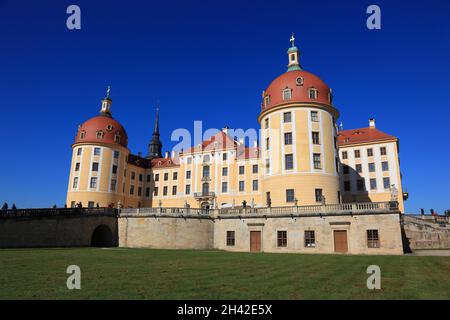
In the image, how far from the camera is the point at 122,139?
5494 centimetres

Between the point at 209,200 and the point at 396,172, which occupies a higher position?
the point at 396,172

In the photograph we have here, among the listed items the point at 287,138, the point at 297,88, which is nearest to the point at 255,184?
the point at 287,138

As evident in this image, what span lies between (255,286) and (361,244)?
2081 centimetres

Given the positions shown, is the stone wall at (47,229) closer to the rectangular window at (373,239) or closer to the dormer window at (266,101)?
the dormer window at (266,101)

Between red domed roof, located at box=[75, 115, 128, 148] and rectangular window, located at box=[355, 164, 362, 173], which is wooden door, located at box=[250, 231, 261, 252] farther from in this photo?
red domed roof, located at box=[75, 115, 128, 148]

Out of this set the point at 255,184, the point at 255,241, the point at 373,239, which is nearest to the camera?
the point at 373,239

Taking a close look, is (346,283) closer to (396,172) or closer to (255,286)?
(255,286)

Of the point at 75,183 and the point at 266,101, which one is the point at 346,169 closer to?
the point at 266,101

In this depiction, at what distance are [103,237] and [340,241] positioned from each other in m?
27.7

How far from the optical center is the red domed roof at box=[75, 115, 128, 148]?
5162 cm

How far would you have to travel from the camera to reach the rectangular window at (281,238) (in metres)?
30.3

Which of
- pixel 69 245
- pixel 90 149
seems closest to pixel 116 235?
pixel 69 245

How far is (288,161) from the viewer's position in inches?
1375

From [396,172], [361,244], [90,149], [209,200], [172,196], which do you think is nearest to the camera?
[361,244]
